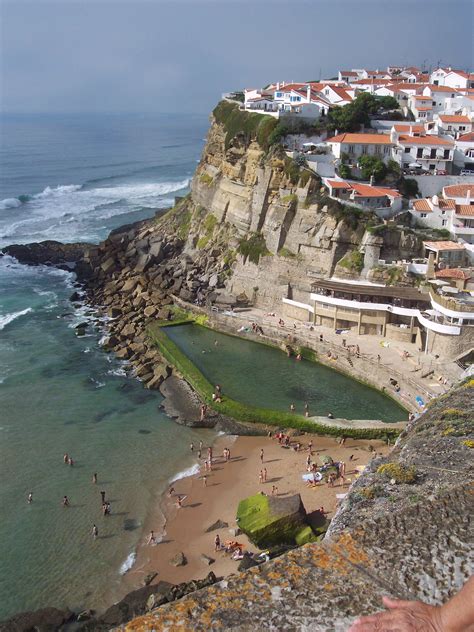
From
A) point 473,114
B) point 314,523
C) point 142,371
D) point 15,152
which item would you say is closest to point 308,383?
point 142,371

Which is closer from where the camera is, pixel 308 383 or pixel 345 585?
pixel 345 585

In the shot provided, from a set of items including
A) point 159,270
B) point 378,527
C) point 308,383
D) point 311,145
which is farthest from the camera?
point 159,270

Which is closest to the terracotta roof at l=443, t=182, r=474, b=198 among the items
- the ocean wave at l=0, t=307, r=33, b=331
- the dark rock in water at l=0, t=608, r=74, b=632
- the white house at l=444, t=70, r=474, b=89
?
the white house at l=444, t=70, r=474, b=89

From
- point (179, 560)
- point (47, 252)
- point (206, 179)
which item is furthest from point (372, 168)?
point (47, 252)

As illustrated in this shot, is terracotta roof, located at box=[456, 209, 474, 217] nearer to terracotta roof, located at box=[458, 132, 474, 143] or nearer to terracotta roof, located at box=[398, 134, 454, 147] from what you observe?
terracotta roof, located at box=[398, 134, 454, 147]

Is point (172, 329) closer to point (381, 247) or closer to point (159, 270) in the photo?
point (159, 270)

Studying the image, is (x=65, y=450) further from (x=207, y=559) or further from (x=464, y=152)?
(x=464, y=152)
